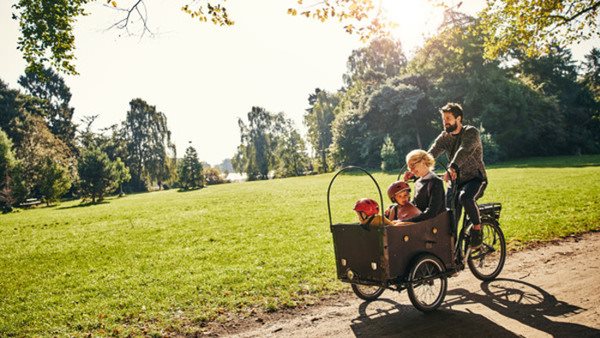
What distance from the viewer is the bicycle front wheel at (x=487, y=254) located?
619 cm

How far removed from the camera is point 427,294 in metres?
5.25

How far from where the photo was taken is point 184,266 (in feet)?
30.1

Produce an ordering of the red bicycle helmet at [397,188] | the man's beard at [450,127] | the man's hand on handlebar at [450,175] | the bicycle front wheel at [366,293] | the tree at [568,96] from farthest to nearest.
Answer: the tree at [568,96]
the man's beard at [450,127]
the bicycle front wheel at [366,293]
the man's hand on handlebar at [450,175]
the red bicycle helmet at [397,188]

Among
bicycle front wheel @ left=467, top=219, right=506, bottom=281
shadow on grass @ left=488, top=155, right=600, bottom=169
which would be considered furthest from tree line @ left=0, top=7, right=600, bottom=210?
bicycle front wheel @ left=467, top=219, right=506, bottom=281

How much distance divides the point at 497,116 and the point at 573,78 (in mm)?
20383

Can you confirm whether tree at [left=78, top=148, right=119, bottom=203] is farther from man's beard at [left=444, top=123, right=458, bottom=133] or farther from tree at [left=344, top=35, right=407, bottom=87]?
tree at [left=344, top=35, right=407, bottom=87]

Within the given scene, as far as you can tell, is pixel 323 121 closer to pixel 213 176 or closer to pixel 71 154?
pixel 213 176

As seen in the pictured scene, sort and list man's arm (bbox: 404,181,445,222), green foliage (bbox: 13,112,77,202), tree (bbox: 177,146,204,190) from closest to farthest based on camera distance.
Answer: man's arm (bbox: 404,181,445,222) → green foliage (bbox: 13,112,77,202) → tree (bbox: 177,146,204,190)

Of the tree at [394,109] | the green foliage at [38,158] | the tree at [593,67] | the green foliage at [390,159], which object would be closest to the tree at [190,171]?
the green foliage at [38,158]

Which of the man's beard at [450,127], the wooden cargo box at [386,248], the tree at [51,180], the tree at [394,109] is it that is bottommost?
the wooden cargo box at [386,248]

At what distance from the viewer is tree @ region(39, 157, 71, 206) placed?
37844mm

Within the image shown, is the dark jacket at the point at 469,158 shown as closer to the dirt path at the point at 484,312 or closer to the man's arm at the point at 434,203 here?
the man's arm at the point at 434,203

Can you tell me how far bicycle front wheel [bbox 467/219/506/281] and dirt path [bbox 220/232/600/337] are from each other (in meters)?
0.17

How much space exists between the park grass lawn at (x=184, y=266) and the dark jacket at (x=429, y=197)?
2.19 meters
